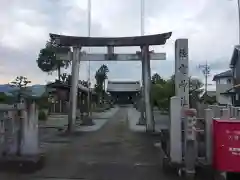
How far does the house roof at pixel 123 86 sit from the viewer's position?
230 ft

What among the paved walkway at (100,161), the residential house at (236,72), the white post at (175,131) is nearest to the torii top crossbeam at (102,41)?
the paved walkway at (100,161)

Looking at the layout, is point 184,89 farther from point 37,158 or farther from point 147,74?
point 147,74

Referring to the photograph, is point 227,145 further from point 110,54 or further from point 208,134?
Answer: point 110,54

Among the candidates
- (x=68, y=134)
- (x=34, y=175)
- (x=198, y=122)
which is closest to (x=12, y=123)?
(x=34, y=175)

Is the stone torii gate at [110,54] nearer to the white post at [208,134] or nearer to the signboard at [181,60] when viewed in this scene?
the signboard at [181,60]

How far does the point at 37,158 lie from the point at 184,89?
4677 mm

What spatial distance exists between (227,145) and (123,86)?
62.6 m

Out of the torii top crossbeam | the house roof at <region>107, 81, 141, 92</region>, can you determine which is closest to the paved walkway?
the torii top crossbeam

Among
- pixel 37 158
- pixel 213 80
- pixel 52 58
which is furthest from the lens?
pixel 213 80

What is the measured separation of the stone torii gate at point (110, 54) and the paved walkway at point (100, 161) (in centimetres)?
501

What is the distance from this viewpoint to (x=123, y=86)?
70.7 m

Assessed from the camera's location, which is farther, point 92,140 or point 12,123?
point 92,140

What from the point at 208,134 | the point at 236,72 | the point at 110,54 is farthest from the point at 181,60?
the point at 236,72

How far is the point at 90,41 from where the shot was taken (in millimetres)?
19859
